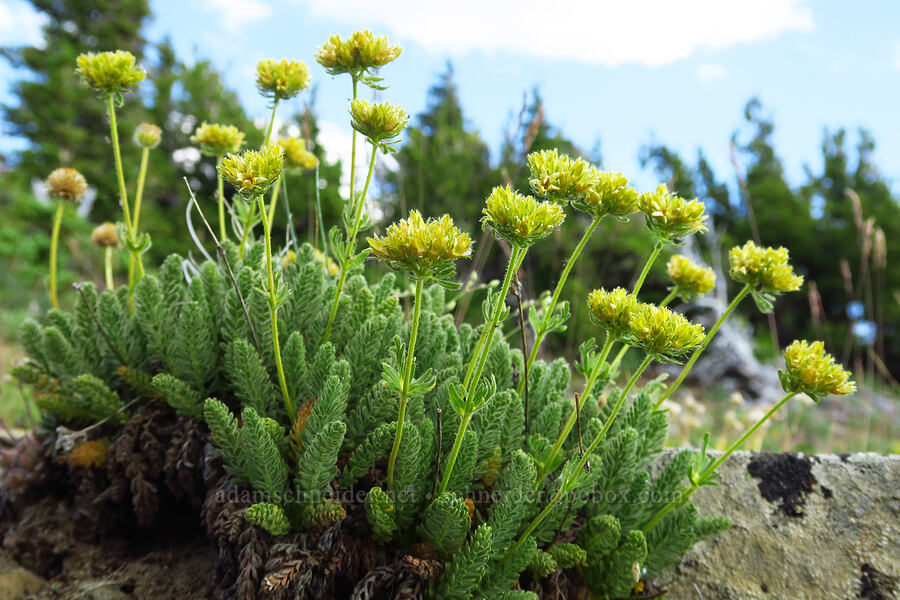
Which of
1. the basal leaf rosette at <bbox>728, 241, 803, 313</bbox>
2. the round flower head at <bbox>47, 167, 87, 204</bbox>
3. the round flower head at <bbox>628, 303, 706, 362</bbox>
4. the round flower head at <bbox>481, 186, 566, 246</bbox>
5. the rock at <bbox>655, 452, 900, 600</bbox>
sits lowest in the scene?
the rock at <bbox>655, 452, 900, 600</bbox>

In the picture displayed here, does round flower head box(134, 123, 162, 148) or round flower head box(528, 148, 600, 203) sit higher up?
round flower head box(134, 123, 162, 148)

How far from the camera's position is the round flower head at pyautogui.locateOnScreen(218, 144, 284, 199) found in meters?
1.28

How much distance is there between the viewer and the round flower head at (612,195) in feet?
4.85

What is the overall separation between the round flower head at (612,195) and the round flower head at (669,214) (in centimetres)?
6

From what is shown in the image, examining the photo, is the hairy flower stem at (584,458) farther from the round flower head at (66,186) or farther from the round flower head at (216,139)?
the round flower head at (66,186)

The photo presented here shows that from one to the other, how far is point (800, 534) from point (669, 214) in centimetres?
120

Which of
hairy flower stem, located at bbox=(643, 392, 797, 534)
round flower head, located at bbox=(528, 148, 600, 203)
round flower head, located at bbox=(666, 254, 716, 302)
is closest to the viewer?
round flower head, located at bbox=(528, 148, 600, 203)

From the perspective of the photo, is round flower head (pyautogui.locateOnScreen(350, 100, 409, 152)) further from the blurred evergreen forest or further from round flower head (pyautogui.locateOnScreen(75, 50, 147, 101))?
the blurred evergreen forest

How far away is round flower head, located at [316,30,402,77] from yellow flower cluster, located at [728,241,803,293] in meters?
1.08

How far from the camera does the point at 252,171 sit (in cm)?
129

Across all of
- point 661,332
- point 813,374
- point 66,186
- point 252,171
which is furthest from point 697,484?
point 66,186

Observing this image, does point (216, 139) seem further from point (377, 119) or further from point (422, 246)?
point (422, 246)

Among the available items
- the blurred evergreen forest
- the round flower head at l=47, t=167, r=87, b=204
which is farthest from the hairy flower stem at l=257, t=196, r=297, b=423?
the blurred evergreen forest

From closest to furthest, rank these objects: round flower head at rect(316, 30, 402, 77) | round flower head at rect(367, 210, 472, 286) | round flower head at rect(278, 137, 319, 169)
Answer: round flower head at rect(367, 210, 472, 286) < round flower head at rect(316, 30, 402, 77) < round flower head at rect(278, 137, 319, 169)
